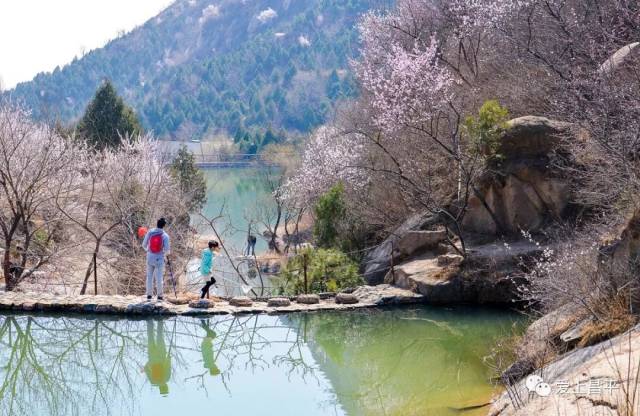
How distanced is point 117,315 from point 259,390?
13.9 ft

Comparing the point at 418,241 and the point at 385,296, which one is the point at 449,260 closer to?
the point at 418,241

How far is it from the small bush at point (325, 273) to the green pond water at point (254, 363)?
6.77ft

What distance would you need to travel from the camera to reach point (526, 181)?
14945 mm

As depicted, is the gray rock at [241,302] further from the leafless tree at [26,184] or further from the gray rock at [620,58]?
the gray rock at [620,58]

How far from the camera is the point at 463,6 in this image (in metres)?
21.5

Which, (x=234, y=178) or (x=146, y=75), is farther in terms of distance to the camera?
(x=146, y=75)

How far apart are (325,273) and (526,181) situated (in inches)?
182

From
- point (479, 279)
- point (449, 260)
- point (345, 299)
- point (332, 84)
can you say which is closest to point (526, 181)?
point (449, 260)

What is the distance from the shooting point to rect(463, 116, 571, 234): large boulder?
14.6 metres

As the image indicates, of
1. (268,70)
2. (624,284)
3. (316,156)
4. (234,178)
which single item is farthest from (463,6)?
(268,70)

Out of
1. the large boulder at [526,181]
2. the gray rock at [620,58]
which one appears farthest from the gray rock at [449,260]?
the gray rock at [620,58]

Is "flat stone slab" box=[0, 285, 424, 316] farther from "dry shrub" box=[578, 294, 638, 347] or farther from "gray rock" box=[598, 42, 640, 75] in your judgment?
"gray rock" box=[598, 42, 640, 75]

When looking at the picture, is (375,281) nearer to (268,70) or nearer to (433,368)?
(433,368)

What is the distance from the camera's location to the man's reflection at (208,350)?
975cm
